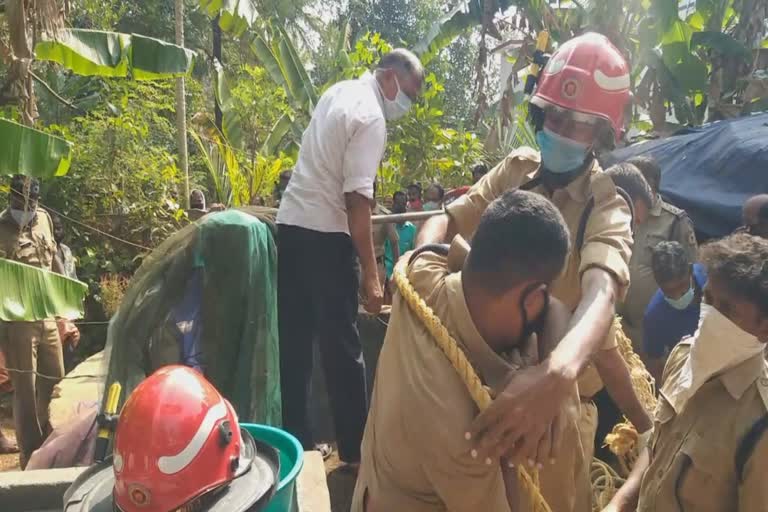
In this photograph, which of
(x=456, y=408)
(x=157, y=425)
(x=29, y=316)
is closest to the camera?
(x=456, y=408)

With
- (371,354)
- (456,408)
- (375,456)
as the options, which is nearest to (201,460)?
(375,456)

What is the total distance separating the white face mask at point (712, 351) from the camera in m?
1.60

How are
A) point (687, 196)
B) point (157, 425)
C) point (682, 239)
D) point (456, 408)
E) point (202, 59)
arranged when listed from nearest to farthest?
point (456, 408)
point (157, 425)
point (682, 239)
point (687, 196)
point (202, 59)

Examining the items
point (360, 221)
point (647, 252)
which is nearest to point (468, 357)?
point (360, 221)

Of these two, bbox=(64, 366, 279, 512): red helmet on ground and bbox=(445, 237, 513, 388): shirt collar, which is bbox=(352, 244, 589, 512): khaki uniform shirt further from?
bbox=(64, 366, 279, 512): red helmet on ground

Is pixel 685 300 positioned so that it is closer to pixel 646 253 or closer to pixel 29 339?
pixel 646 253

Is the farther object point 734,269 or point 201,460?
point 734,269

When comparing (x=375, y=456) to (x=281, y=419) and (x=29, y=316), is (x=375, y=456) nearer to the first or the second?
(x=281, y=419)

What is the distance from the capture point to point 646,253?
421 centimetres

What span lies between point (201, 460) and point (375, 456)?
1.18 ft

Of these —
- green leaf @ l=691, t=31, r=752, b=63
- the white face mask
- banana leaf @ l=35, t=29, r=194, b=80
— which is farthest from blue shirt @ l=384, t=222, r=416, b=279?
the white face mask

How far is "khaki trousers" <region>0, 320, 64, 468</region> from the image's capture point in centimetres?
470

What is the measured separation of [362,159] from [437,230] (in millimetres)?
1051

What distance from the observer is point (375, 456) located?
53.8 inches
